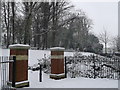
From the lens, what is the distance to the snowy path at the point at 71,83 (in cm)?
762

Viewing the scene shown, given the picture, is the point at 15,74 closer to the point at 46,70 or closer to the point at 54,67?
the point at 54,67

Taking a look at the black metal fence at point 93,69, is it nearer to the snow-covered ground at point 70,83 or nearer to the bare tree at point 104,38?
the snow-covered ground at point 70,83

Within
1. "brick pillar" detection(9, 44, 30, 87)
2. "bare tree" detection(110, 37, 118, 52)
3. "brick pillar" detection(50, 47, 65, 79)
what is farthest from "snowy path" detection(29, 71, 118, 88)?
"bare tree" detection(110, 37, 118, 52)

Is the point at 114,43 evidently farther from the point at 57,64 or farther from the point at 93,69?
the point at 57,64

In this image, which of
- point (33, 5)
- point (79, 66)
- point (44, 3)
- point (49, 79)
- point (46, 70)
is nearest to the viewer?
point (49, 79)

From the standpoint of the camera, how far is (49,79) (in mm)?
8969

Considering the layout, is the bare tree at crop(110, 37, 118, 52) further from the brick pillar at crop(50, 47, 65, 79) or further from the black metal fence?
the brick pillar at crop(50, 47, 65, 79)

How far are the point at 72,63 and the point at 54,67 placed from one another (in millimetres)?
2736

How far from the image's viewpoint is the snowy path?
25.0ft

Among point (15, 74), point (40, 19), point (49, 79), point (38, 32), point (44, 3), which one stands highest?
point (44, 3)

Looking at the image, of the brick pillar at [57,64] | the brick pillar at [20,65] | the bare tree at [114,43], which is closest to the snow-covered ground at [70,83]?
the brick pillar at [57,64]

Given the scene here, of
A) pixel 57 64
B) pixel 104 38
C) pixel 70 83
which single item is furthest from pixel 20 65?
pixel 104 38

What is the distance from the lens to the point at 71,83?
8195mm

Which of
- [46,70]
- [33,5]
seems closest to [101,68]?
[46,70]
